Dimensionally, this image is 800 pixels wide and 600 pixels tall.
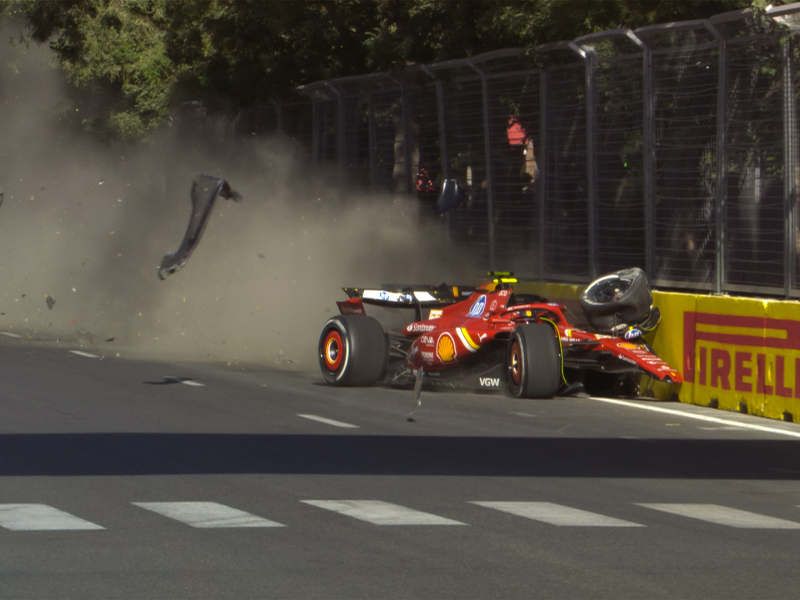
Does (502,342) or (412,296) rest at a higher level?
(412,296)

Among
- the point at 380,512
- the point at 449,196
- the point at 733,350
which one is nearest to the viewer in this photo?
the point at 380,512

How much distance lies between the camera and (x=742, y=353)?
1291cm

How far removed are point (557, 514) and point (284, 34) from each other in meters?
20.6

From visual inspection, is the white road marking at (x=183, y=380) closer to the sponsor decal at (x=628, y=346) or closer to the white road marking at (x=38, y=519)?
the sponsor decal at (x=628, y=346)

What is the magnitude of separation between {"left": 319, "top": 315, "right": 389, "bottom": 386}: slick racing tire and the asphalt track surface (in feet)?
2.81

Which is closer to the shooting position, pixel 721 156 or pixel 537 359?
pixel 537 359

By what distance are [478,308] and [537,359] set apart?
3.96 feet

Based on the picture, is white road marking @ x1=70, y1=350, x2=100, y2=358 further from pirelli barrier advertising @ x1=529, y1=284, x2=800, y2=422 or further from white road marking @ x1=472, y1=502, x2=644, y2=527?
white road marking @ x1=472, y1=502, x2=644, y2=527

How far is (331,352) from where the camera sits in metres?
14.6

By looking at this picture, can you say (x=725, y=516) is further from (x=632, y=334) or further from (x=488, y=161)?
(x=488, y=161)

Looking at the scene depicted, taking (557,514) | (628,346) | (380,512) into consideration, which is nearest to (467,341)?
(628,346)

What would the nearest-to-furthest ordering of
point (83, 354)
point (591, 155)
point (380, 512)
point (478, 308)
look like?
point (380, 512) < point (478, 308) < point (591, 155) < point (83, 354)

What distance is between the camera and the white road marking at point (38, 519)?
6.74 m

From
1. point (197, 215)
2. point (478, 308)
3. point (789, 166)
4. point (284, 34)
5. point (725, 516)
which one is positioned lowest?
point (725, 516)
